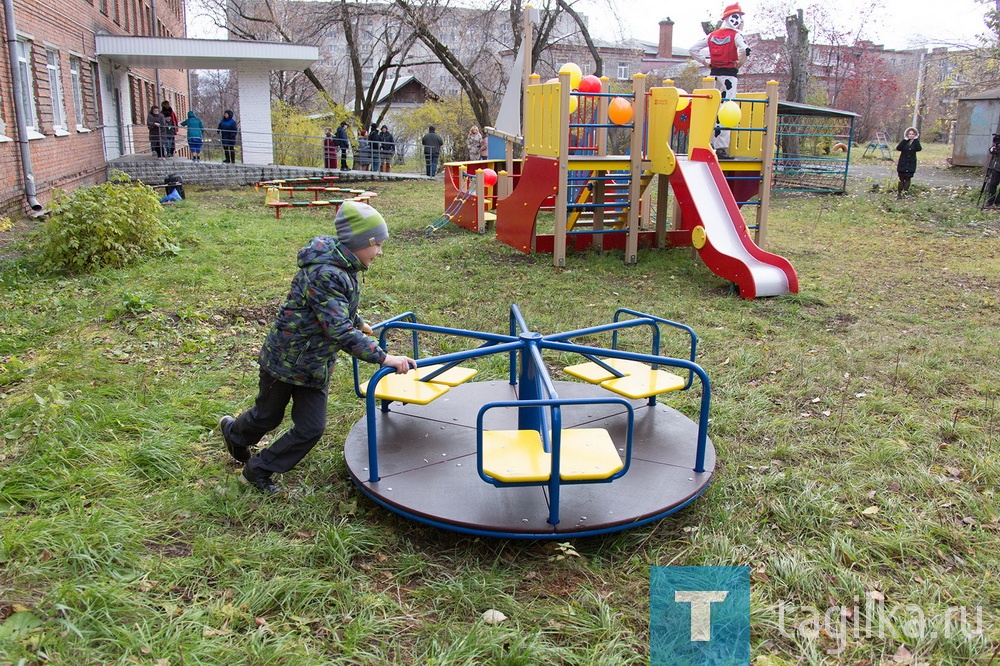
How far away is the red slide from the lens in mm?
8133

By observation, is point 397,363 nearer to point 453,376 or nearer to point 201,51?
point 453,376

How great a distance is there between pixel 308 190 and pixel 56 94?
573 centimetres

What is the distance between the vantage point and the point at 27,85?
14125 mm

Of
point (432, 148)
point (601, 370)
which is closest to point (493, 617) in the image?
point (601, 370)

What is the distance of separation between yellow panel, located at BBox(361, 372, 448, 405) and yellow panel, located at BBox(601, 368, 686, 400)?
3.25 ft

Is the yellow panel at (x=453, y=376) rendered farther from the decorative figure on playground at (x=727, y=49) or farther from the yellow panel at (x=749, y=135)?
the decorative figure on playground at (x=727, y=49)

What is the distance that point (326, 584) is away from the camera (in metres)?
3.06

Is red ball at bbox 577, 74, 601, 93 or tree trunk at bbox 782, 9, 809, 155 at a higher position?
tree trunk at bbox 782, 9, 809, 155

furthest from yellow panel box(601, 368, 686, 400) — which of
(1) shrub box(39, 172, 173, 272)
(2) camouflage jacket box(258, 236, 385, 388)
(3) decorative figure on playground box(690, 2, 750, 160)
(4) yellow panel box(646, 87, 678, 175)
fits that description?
(3) decorative figure on playground box(690, 2, 750, 160)

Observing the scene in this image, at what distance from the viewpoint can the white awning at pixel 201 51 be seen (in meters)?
20.5

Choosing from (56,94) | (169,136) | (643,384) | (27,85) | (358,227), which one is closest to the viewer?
(358,227)

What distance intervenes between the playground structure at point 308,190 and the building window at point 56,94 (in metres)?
4.39

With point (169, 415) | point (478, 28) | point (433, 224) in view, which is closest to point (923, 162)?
point (478, 28)

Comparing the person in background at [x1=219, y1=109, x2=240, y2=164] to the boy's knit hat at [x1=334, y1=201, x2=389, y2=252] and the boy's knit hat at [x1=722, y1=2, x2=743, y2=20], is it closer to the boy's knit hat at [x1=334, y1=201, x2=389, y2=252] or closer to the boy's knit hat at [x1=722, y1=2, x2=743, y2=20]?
the boy's knit hat at [x1=722, y1=2, x2=743, y2=20]
